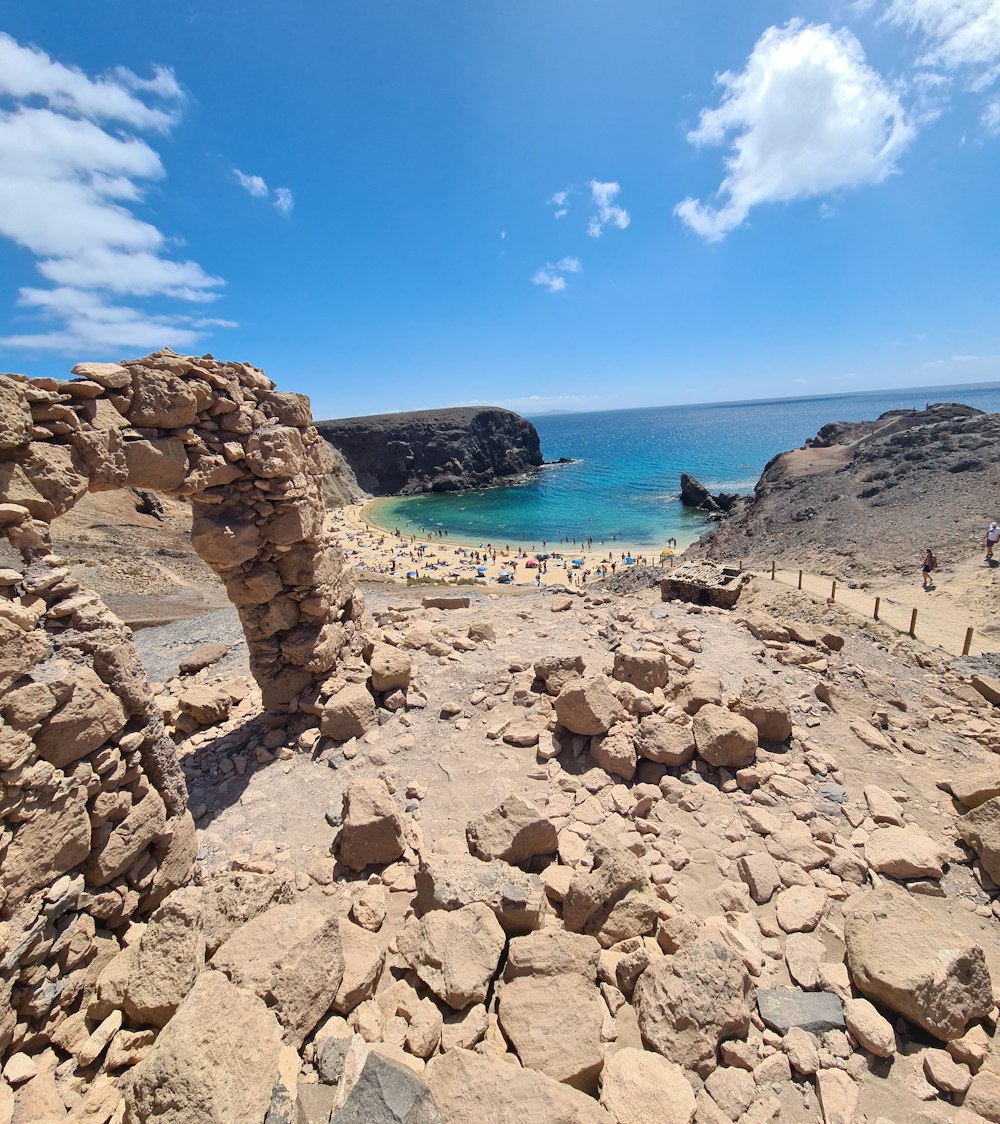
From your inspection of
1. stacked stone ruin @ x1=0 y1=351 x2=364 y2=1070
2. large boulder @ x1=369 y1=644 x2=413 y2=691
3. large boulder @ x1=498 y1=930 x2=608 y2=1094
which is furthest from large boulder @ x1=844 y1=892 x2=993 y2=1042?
large boulder @ x1=369 y1=644 x2=413 y2=691

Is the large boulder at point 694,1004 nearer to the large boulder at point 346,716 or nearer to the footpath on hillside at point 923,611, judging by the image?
the large boulder at point 346,716

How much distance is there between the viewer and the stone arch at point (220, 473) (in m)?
4.48

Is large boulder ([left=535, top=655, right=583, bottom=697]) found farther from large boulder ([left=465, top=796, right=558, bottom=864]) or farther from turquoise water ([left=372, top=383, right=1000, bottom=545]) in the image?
turquoise water ([left=372, top=383, right=1000, bottom=545])

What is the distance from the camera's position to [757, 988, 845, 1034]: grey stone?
12.1 feet

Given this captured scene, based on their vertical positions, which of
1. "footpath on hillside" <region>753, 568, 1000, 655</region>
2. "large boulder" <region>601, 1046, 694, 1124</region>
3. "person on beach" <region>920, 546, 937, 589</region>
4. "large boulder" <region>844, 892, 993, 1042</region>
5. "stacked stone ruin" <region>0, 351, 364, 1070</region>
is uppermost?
"stacked stone ruin" <region>0, 351, 364, 1070</region>

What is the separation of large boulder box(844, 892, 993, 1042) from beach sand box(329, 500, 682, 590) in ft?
84.8

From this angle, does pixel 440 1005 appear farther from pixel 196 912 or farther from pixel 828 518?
pixel 828 518

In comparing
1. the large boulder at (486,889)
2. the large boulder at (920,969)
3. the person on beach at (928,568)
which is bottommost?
the person on beach at (928,568)

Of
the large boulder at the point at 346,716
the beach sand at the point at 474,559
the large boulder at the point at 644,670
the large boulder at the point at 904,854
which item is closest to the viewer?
the large boulder at the point at 904,854

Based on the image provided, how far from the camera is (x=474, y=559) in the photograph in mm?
42000

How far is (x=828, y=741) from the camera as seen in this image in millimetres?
7289

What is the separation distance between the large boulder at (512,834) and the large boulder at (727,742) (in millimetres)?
2370

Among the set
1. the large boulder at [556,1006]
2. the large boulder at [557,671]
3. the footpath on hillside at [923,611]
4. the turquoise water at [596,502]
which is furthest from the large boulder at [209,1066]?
the turquoise water at [596,502]

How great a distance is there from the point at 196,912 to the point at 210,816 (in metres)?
2.91
